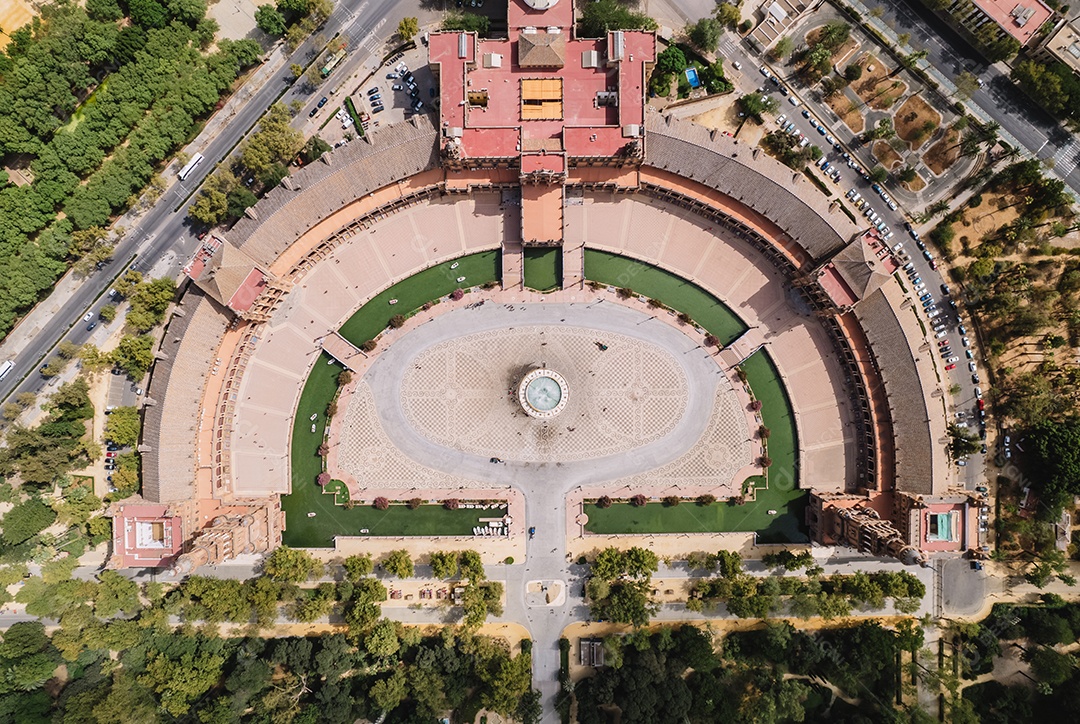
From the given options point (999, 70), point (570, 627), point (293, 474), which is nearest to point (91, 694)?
point (293, 474)

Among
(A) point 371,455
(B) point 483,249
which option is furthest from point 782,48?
(A) point 371,455

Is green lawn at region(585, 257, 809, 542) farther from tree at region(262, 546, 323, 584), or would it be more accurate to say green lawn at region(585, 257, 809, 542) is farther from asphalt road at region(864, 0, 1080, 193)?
asphalt road at region(864, 0, 1080, 193)

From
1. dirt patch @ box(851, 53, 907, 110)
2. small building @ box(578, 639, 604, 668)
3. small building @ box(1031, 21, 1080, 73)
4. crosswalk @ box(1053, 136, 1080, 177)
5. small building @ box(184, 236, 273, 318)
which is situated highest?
small building @ box(1031, 21, 1080, 73)

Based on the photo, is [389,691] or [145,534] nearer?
[145,534]

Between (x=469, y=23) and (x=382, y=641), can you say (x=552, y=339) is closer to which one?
(x=469, y=23)

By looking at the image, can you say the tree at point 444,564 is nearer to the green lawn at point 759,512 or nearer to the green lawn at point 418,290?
the green lawn at point 759,512

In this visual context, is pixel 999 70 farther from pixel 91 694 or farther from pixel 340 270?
pixel 91 694

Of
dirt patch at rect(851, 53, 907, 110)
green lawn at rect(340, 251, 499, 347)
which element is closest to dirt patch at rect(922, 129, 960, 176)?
dirt patch at rect(851, 53, 907, 110)

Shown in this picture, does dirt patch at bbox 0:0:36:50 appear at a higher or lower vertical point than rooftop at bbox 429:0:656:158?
higher
